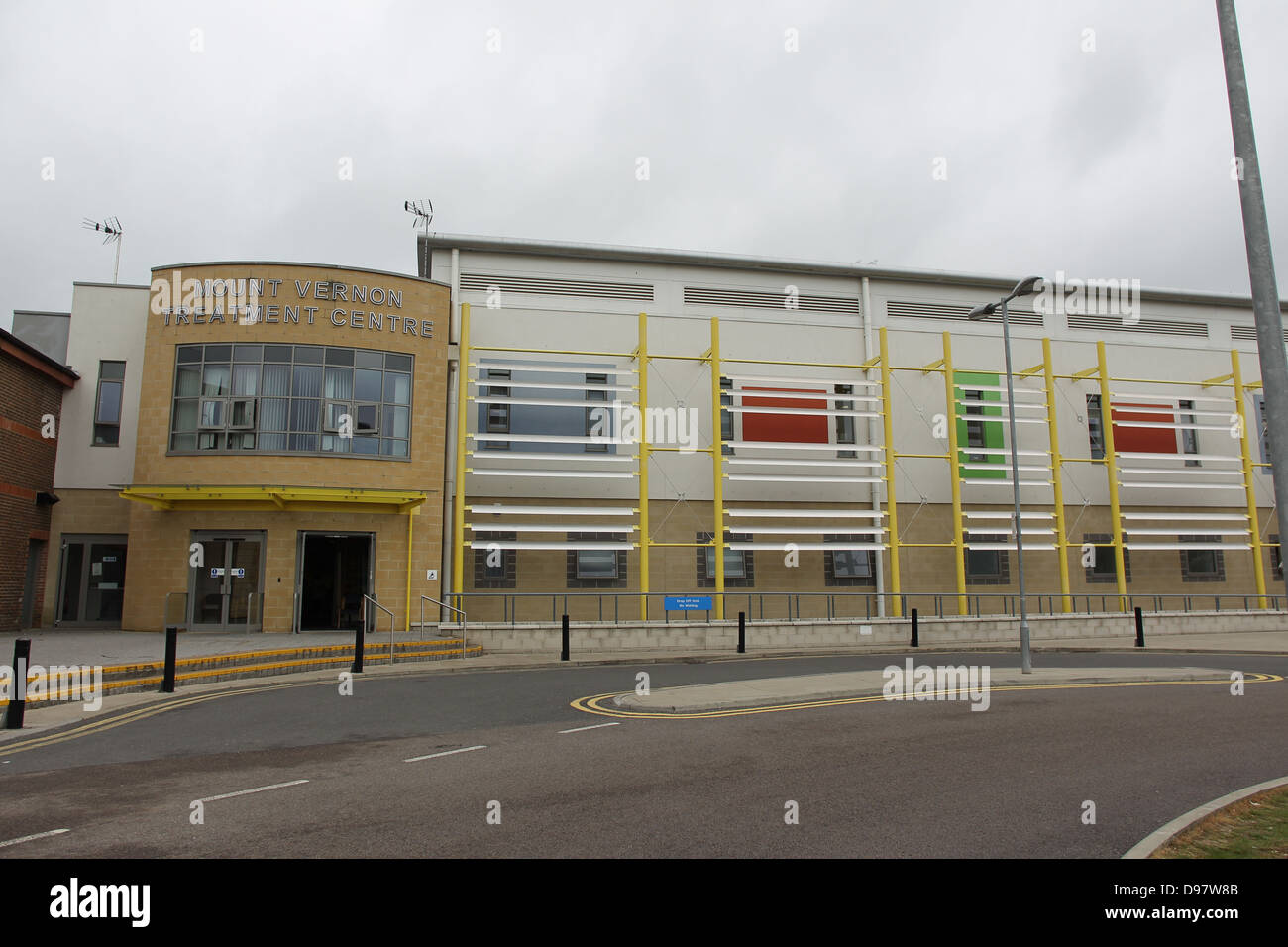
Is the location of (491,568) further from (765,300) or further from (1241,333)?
(1241,333)

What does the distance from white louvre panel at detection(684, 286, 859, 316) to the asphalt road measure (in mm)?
18340

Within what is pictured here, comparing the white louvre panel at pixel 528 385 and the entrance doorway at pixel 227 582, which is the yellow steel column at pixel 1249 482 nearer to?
the white louvre panel at pixel 528 385

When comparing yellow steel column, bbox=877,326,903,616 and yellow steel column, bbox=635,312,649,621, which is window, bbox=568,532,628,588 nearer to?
yellow steel column, bbox=635,312,649,621

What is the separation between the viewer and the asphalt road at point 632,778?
5949 millimetres

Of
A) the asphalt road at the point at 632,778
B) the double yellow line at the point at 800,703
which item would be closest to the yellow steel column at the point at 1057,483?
the double yellow line at the point at 800,703

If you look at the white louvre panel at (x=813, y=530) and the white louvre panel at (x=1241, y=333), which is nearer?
the white louvre panel at (x=813, y=530)

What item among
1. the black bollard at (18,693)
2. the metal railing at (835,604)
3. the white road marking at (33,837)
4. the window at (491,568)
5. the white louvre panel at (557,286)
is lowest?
the white road marking at (33,837)

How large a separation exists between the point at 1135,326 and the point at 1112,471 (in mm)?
7371

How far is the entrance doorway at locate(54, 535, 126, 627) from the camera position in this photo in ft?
75.2

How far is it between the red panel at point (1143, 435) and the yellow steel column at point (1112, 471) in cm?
82

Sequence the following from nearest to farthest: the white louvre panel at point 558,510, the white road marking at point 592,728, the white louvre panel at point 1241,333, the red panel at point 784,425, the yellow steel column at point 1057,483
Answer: the white road marking at point 592,728 < the white louvre panel at point 558,510 < the red panel at point 784,425 < the yellow steel column at point 1057,483 < the white louvre panel at point 1241,333

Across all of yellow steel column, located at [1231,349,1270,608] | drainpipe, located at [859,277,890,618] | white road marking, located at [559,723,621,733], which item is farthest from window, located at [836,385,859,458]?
white road marking, located at [559,723,621,733]
